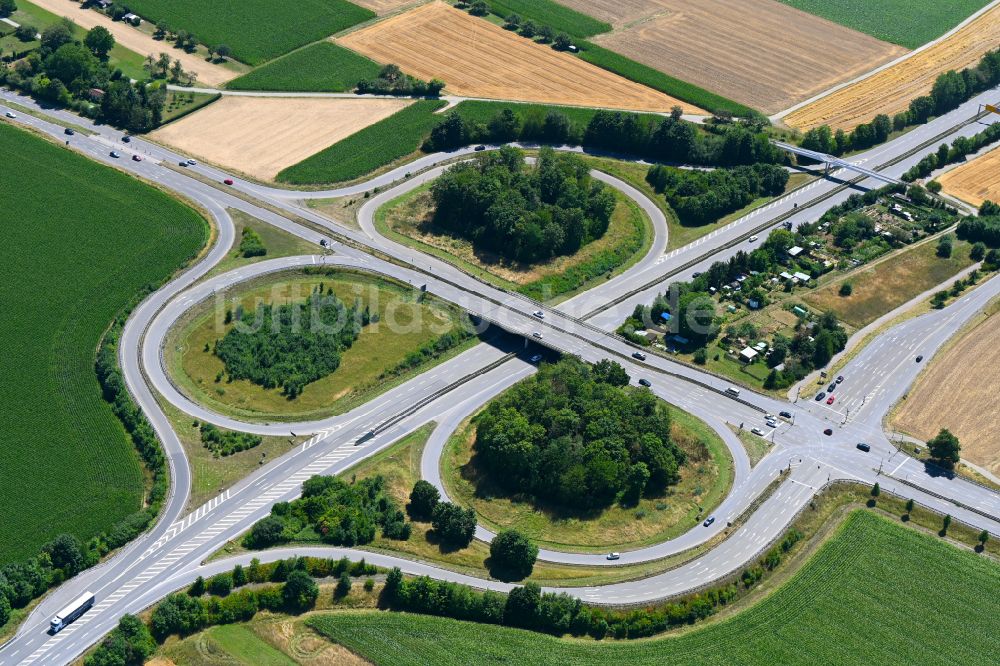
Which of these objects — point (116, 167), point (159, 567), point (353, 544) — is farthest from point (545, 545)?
point (116, 167)

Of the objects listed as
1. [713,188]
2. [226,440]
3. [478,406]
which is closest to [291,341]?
[226,440]

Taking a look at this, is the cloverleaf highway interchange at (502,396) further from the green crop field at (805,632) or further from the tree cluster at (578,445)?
the tree cluster at (578,445)

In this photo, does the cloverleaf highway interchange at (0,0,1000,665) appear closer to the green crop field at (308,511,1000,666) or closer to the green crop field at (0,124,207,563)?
the green crop field at (308,511,1000,666)

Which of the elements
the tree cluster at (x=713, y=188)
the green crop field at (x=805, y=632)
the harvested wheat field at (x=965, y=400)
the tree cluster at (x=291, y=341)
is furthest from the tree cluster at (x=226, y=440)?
the tree cluster at (x=713, y=188)

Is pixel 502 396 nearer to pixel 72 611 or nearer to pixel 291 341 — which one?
pixel 291 341

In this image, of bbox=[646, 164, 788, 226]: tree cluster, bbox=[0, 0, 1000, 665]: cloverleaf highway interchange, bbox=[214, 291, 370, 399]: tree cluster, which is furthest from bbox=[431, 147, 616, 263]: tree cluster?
bbox=[214, 291, 370, 399]: tree cluster

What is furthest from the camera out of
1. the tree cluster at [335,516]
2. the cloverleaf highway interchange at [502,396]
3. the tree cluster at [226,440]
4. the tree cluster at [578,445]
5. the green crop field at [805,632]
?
the tree cluster at [226,440]

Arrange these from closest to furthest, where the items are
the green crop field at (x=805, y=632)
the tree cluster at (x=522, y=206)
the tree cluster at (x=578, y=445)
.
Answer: the green crop field at (x=805, y=632) → the tree cluster at (x=578, y=445) → the tree cluster at (x=522, y=206)
